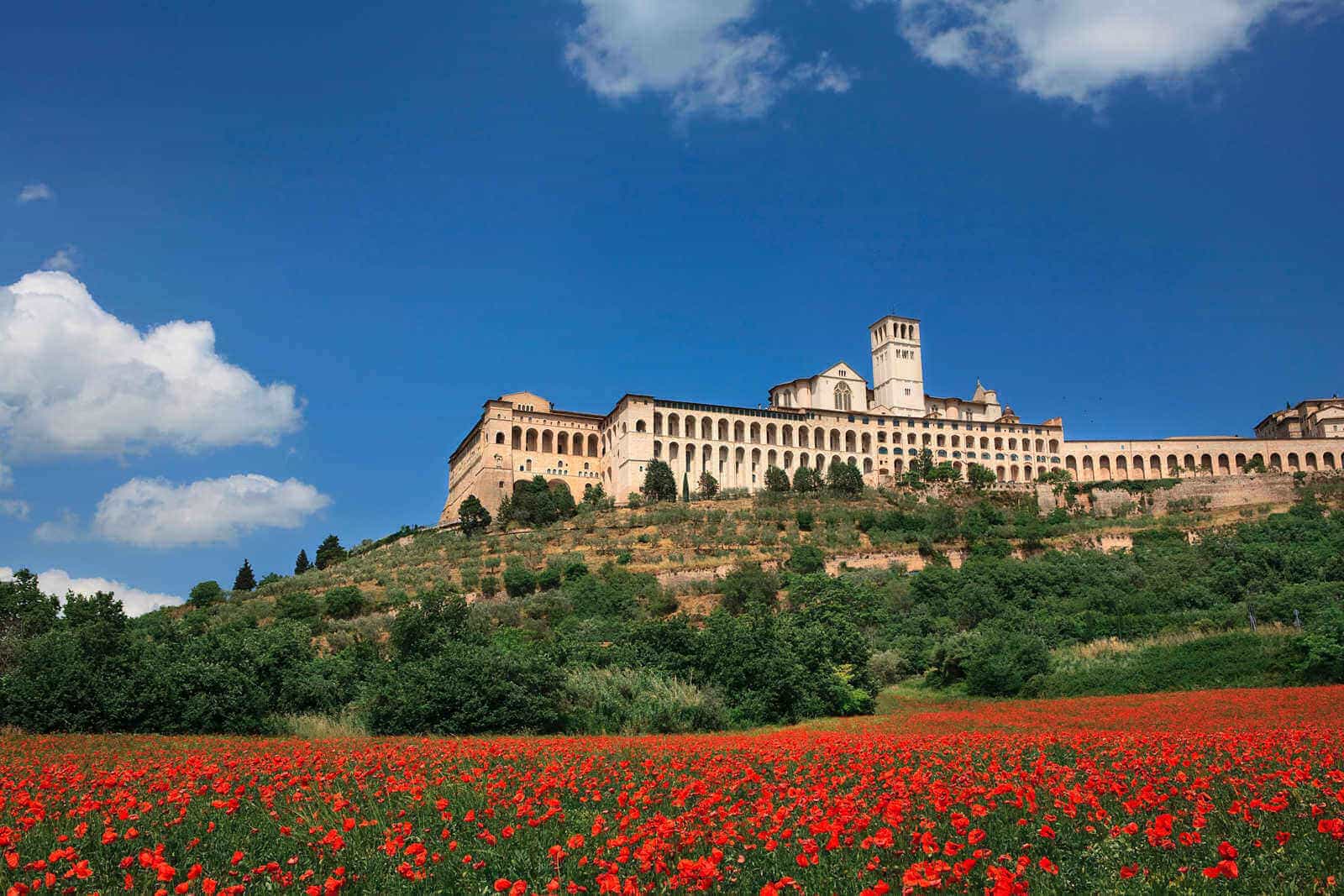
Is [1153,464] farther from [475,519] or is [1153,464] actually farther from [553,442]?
[475,519]

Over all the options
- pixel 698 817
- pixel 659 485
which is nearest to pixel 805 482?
pixel 659 485

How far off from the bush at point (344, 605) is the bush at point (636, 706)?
3399 centimetres

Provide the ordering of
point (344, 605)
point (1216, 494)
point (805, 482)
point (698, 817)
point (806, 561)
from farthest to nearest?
point (805, 482) < point (1216, 494) < point (806, 561) < point (344, 605) < point (698, 817)

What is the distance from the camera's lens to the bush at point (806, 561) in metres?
52.8

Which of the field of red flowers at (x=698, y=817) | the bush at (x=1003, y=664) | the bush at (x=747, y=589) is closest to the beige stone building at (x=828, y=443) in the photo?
the bush at (x=747, y=589)

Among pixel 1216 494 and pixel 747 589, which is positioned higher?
pixel 1216 494

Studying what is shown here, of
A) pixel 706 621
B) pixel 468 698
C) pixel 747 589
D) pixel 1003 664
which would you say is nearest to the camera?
pixel 468 698

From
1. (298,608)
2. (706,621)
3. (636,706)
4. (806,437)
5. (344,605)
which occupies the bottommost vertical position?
(636,706)

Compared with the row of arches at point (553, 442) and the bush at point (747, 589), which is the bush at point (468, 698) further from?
the row of arches at point (553, 442)

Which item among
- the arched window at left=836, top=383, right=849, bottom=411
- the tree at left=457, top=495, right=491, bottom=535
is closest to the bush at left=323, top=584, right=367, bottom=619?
the tree at left=457, top=495, right=491, bottom=535

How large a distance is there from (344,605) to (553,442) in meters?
41.9

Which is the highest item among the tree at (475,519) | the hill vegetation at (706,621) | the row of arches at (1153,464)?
the row of arches at (1153,464)

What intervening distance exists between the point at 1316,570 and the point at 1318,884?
41178 millimetres

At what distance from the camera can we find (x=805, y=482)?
77.5m
